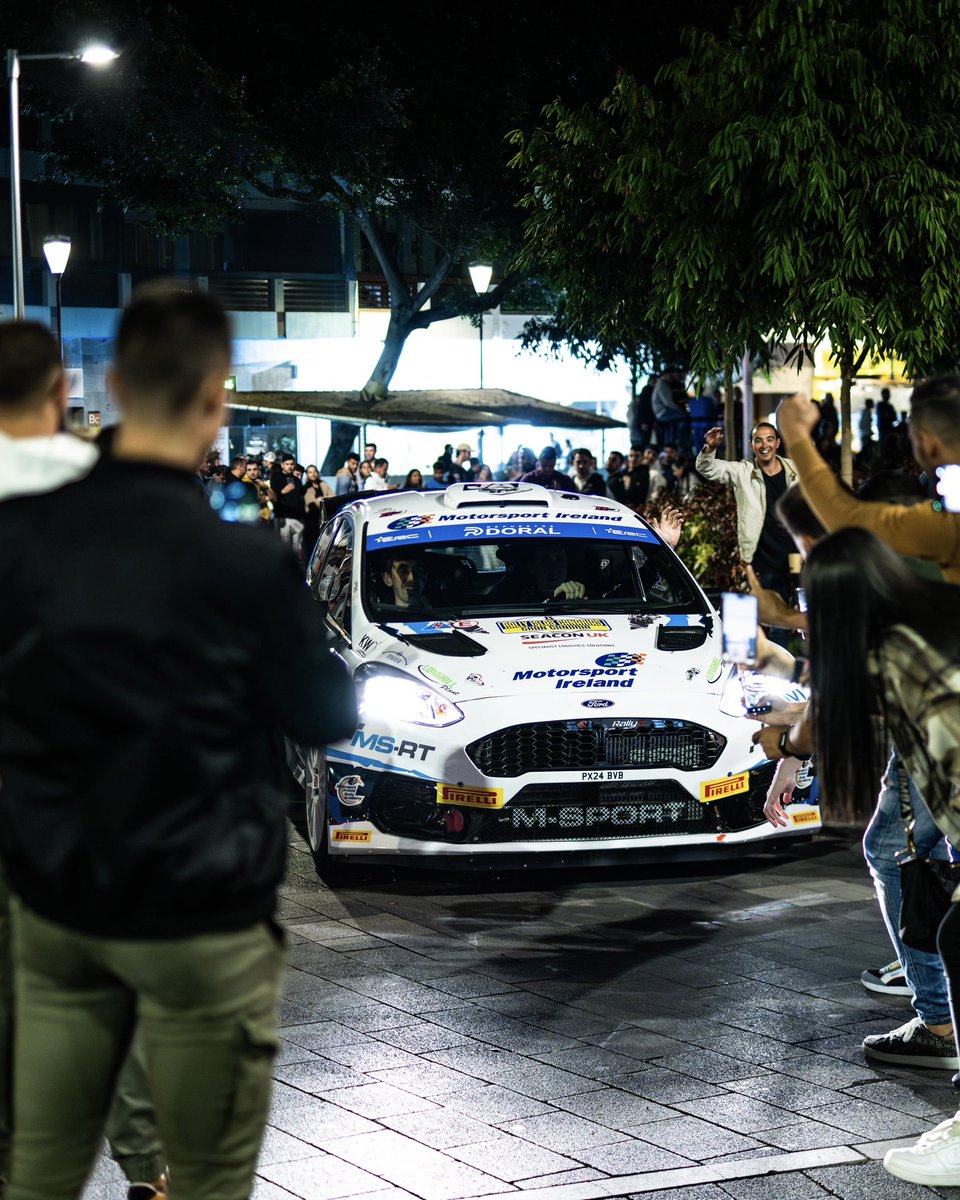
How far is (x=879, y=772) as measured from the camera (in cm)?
396

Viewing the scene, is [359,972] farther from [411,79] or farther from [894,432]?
[411,79]

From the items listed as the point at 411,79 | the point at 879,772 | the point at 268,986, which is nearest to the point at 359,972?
the point at 879,772

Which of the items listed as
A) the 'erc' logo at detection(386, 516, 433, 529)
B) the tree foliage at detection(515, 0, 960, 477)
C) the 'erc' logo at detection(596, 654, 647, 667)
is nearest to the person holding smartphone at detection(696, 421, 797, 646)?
the 'erc' logo at detection(386, 516, 433, 529)

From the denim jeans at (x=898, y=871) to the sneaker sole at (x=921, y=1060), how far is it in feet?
0.35

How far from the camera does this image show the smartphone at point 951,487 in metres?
4.68

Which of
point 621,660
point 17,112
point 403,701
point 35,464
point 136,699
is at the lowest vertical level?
point 403,701

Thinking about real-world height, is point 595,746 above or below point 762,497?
below

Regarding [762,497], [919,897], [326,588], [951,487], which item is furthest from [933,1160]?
[762,497]

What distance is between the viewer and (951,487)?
4.70 m

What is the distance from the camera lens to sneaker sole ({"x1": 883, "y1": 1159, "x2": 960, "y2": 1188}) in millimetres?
4449

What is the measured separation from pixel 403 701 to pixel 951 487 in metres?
3.72

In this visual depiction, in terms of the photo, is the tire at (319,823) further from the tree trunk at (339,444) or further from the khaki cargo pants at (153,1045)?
the tree trunk at (339,444)

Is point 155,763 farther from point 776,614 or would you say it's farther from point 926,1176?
point 926,1176

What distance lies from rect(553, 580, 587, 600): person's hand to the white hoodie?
5.64 m
